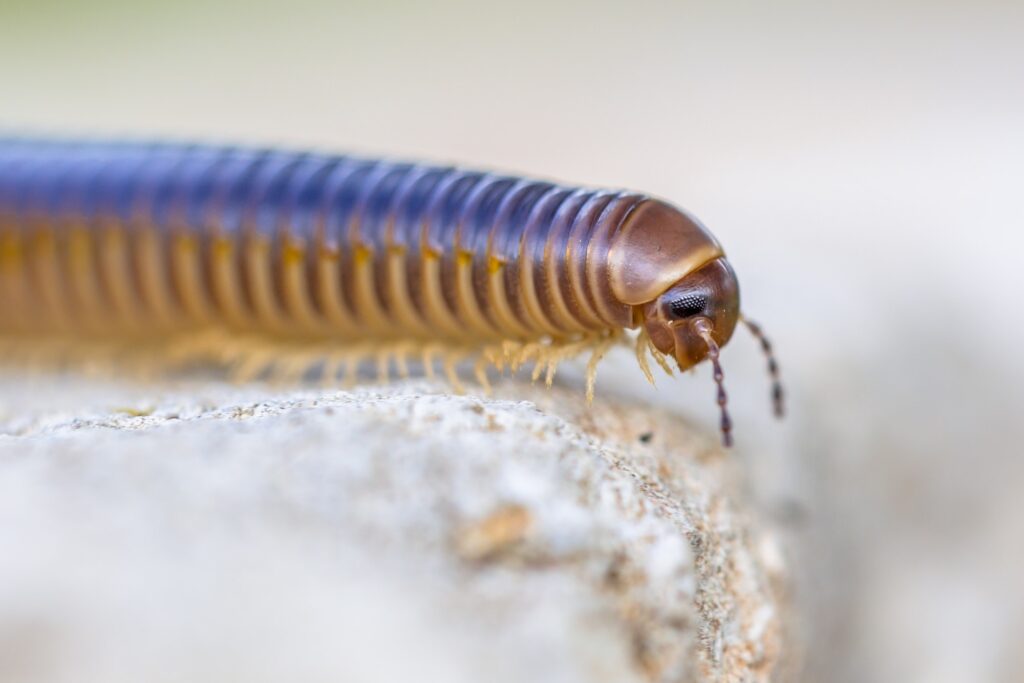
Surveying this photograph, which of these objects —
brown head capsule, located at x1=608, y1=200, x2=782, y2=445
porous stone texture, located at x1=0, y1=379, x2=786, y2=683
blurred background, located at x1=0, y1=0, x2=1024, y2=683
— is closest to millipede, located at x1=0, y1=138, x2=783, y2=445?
brown head capsule, located at x1=608, y1=200, x2=782, y2=445

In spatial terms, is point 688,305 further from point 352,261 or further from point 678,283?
point 352,261

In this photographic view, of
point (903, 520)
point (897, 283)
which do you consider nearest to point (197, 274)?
point (903, 520)

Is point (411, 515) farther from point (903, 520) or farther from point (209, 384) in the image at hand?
point (903, 520)

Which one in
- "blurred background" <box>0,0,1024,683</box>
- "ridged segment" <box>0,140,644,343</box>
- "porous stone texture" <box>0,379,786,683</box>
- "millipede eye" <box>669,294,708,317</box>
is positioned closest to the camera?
"porous stone texture" <box>0,379,786,683</box>

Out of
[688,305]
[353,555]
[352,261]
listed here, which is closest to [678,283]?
[688,305]

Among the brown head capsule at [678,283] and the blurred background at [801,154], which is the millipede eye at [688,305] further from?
the blurred background at [801,154]

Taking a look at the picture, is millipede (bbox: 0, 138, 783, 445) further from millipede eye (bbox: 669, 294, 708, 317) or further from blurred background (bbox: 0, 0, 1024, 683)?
blurred background (bbox: 0, 0, 1024, 683)
